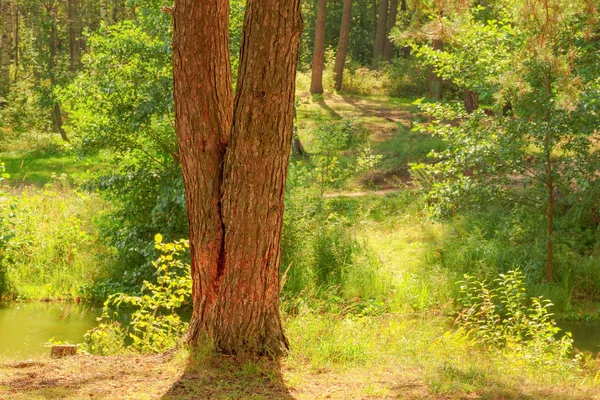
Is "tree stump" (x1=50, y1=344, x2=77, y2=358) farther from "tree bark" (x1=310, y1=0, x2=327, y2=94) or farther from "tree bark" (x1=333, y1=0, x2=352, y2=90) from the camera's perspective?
"tree bark" (x1=333, y1=0, x2=352, y2=90)

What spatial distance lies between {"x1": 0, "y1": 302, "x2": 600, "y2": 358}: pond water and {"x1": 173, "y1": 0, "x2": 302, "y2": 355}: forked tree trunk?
4.94 meters

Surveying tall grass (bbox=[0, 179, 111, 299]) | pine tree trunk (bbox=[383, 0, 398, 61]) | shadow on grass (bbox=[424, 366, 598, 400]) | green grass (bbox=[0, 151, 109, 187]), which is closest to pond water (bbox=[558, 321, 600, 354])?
shadow on grass (bbox=[424, 366, 598, 400])

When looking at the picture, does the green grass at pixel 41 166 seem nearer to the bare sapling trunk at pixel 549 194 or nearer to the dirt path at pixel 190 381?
the bare sapling trunk at pixel 549 194

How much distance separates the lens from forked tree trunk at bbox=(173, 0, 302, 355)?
5840mm

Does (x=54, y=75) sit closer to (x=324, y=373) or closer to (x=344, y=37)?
(x=344, y=37)

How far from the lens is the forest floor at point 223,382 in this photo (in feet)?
17.6

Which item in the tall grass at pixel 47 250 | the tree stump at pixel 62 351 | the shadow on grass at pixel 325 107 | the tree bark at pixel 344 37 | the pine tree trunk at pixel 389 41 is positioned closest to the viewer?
the tree stump at pixel 62 351

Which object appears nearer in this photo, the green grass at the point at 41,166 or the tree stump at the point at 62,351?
the tree stump at the point at 62,351

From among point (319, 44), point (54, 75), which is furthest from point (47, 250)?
point (319, 44)

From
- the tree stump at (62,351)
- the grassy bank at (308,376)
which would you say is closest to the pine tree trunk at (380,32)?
the grassy bank at (308,376)

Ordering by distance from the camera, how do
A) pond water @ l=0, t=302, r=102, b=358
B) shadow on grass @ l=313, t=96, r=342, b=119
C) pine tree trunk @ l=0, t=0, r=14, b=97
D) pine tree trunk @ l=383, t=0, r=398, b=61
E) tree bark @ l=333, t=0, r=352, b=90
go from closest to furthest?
1. pond water @ l=0, t=302, r=102, b=358
2. pine tree trunk @ l=0, t=0, r=14, b=97
3. shadow on grass @ l=313, t=96, r=342, b=119
4. tree bark @ l=333, t=0, r=352, b=90
5. pine tree trunk @ l=383, t=0, r=398, b=61

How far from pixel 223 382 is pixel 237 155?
5.66 ft

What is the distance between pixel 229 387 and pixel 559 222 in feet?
31.6

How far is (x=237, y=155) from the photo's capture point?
19.5 feet
